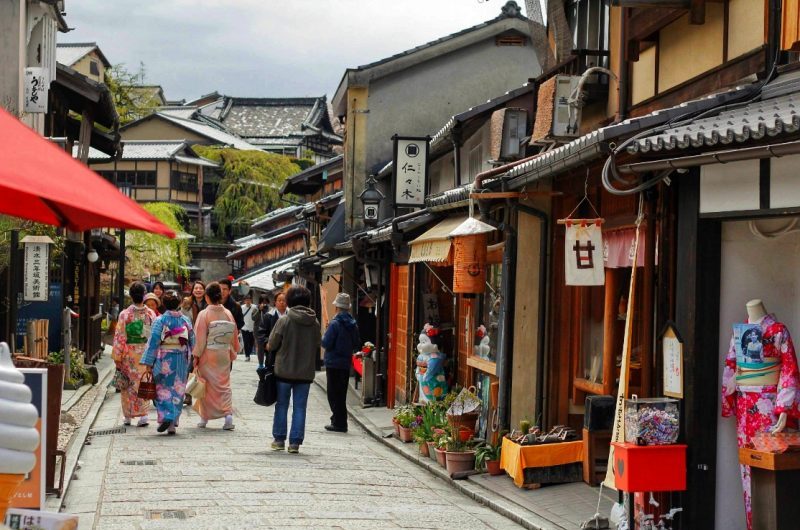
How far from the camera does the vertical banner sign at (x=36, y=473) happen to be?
7766mm

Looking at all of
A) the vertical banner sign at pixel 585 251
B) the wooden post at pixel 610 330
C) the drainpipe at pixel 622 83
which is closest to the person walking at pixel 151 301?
the wooden post at pixel 610 330

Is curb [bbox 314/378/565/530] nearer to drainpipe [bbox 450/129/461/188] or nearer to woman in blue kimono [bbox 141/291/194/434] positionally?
woman in blue kimono [bbox 141/291/194/434]

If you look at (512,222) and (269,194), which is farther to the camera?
(269,194)

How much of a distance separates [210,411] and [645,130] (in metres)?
9.79

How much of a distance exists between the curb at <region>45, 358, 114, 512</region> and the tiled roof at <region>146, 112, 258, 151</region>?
49694 millimetres

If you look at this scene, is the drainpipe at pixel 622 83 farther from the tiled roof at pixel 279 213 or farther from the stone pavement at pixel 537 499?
the tiled roof at pixel 279 213

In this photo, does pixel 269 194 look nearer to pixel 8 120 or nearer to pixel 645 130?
pixel 645 130

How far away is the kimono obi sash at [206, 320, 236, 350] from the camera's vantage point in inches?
670

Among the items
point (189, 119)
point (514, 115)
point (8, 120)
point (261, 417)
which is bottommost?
point (261, 417)

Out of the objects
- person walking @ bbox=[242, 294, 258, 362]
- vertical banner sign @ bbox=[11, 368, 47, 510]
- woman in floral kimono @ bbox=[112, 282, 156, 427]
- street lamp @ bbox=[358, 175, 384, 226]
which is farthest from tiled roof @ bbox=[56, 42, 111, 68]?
vertical banner sign @ bbox=[11, 368, 47, 510]

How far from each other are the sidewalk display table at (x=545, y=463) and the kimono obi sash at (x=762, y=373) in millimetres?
3745

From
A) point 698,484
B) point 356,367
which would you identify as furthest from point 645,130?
point 356,367

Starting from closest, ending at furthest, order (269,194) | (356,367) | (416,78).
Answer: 1. (356,367)
2. (416,78)
3. (269,194)

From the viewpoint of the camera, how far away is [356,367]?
27.1 m
